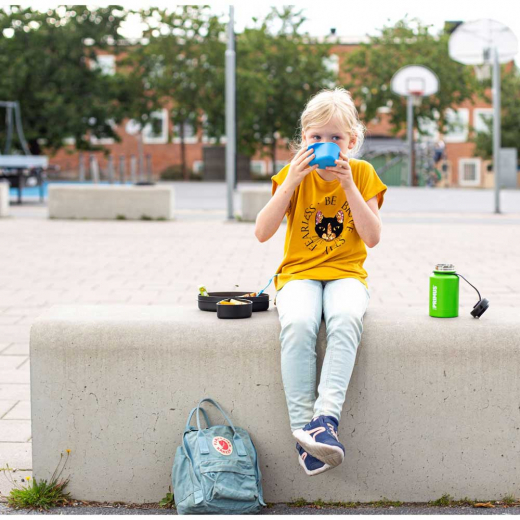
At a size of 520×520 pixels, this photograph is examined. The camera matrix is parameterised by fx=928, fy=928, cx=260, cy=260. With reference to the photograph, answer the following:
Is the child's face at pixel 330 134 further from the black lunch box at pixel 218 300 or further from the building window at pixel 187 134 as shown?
the building window at pixel 187 134

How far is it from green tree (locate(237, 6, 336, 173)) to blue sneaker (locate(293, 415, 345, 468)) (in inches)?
1408

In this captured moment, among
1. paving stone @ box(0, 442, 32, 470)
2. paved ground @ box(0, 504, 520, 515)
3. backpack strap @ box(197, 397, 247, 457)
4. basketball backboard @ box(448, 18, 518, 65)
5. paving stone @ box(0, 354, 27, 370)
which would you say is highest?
basketball backboard @ box(448, 18, 518, 65)

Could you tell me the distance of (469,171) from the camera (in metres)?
52.2

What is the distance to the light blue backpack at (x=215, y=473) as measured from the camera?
3314 millimetres

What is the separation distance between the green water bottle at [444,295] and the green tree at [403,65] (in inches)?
1497

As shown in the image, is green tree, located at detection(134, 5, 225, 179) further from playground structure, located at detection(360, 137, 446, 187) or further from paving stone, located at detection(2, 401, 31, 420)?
paving stone, located at detection(2, 401, 31, 420)

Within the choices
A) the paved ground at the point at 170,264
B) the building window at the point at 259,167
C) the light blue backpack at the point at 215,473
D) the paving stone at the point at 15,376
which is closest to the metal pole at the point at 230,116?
the paved ground at the point at 170,264

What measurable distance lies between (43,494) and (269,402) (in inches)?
36.8

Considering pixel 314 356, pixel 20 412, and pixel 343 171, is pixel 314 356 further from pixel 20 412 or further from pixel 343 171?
pixel 20 412

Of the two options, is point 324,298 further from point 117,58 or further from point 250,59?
point 117,58

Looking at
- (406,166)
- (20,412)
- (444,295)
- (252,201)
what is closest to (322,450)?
(444,295)

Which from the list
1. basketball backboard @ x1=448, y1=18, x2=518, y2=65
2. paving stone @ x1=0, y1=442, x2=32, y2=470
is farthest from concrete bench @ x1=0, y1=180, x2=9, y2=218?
paving stone @ x1=0, y1=442, x2=32, y2=470

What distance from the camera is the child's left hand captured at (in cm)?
360

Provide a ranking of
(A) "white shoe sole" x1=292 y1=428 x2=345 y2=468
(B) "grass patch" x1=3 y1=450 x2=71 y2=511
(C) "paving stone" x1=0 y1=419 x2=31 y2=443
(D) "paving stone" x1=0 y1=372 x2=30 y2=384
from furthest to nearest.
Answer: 1. (D) "paving stone" x1=0 y1=372 x2=30 y2=384
2. (C) "paving stone" x1=0 y1=419 x2=31 y2=443
3. (B) "grass patch" x1=3 y1=450 x2=71 y2=511
4. (A) "white shoe sole" x1=292 y1=428 x2=345 y2=468
